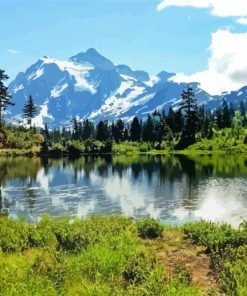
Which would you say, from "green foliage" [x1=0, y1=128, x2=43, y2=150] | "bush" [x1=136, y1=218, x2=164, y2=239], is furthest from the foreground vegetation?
"green foliage" [x1=0, y1=128, x2=43, y2=150]

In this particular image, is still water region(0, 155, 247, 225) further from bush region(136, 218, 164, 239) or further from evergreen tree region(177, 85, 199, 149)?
evergreen tree region(177, 85, 199, 149)

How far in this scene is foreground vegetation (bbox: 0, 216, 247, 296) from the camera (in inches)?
458

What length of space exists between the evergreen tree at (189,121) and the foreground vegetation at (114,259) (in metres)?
137

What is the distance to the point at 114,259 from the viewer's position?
1413 cm

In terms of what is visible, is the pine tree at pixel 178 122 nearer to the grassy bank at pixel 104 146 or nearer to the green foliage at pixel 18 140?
the grassy bank at pixel 104 146

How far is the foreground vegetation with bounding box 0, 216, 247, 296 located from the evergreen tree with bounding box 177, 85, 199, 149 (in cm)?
13670

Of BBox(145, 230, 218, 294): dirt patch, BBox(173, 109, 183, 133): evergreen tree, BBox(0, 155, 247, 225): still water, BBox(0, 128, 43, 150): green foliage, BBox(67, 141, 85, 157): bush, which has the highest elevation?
BBox(173, 109, 183, 133): evergreen tree

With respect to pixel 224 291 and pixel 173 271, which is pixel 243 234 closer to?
pixel 173 271

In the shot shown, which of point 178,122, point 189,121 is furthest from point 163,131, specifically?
point 189,121

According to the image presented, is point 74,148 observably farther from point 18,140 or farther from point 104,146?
point 18,140

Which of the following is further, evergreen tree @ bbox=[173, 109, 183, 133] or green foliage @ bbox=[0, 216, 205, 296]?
evergreen tree @ bbox=[173, 109, 183, 133]

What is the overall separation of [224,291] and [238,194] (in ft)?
119

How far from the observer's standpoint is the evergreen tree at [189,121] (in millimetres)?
156125

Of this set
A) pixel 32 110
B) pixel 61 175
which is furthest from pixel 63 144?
pixel 61 175
